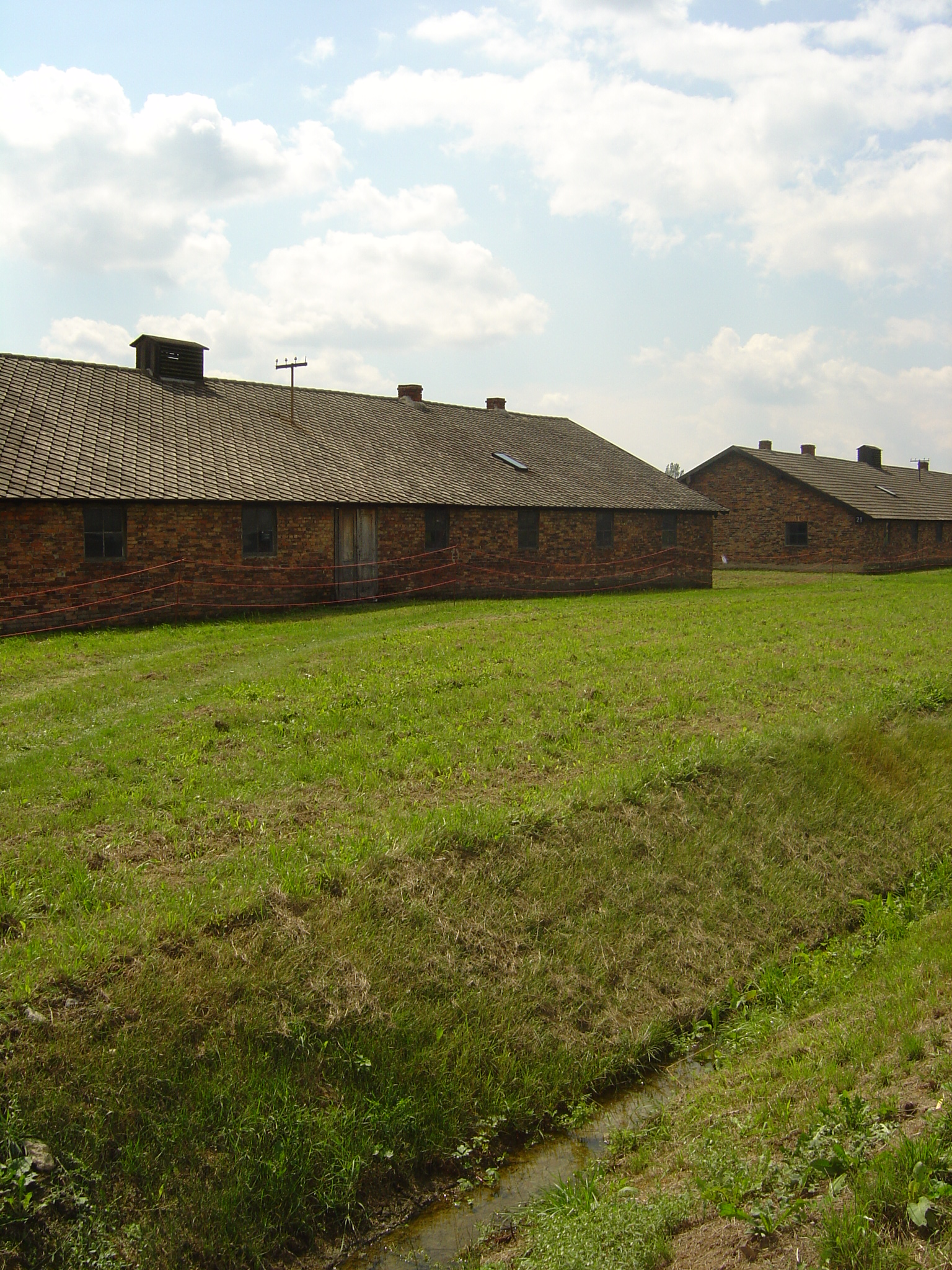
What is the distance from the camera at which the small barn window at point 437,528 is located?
81.1ft

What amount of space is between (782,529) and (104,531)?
30.1m

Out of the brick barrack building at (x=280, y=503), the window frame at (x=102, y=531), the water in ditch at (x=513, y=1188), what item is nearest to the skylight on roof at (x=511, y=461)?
the brick barrack building at (x=280, y=503)

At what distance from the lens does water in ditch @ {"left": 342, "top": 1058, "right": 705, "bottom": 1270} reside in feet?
16.7

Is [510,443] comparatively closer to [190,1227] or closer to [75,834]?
[75,834]

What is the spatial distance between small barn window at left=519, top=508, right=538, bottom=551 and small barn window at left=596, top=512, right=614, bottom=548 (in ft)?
8.48

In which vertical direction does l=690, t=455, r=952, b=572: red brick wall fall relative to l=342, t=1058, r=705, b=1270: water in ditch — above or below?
above

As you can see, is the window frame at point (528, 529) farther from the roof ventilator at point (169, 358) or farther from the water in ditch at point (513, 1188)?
the water in ditch at point (513, 1188)

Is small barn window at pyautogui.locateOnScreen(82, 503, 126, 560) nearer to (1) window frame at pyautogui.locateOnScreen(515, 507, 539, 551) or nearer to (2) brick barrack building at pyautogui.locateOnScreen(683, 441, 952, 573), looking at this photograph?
(1) window frame at pyautogui.locateOnScreen(515, 507, 539, 551)

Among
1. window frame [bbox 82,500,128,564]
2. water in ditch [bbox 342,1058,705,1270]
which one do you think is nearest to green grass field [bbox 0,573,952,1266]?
water in ditch [bbox 342,1058,705,1270]

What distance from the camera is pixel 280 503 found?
2136cm

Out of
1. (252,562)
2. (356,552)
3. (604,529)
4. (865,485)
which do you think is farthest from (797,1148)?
(865,485)

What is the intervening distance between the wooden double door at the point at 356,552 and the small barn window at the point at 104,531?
5108 mm

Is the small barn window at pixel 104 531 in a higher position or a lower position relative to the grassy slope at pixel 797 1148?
higher

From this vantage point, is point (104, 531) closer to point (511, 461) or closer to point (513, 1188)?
point (511, 461)
